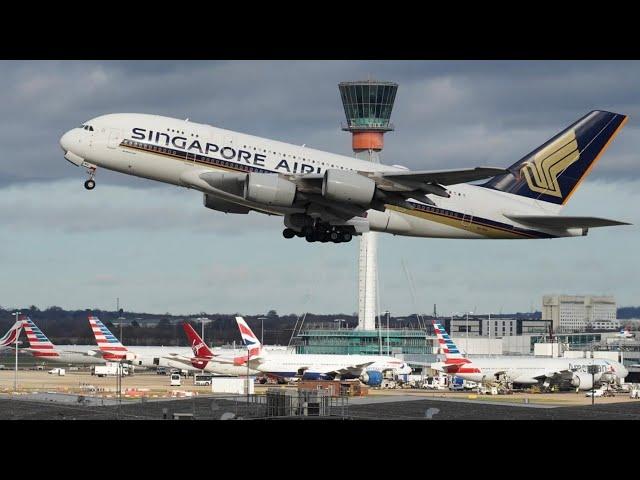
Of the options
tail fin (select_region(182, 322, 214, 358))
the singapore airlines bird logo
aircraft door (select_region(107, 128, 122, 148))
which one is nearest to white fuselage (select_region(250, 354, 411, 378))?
tail fin (select_region(182, 322, 214, 358))

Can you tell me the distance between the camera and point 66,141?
58.4 meters

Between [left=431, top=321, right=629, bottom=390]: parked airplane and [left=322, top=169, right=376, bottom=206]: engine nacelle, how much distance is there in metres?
48.5

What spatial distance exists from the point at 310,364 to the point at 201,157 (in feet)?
186

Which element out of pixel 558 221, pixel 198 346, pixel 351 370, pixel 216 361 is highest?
pixel 558 221

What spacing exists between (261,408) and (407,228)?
45.7ft

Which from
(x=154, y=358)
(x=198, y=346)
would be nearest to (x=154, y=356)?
(x=154, y=358)

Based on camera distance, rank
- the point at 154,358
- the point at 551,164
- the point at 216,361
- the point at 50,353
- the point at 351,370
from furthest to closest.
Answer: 1. the point at 50,353
2. the point at 154,358
3. the point at 351,370
4. the point at 216,361
5. the point at 551,164

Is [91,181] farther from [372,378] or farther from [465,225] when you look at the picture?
[372,378]

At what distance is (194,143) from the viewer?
5647 cm

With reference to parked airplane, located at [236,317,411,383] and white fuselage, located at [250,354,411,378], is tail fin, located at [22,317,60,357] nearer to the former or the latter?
parked airplane, located at [236,317,411,383]

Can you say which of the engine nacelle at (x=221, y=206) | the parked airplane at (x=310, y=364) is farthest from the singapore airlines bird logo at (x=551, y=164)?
the parked airplane at (x=310, y=364)
